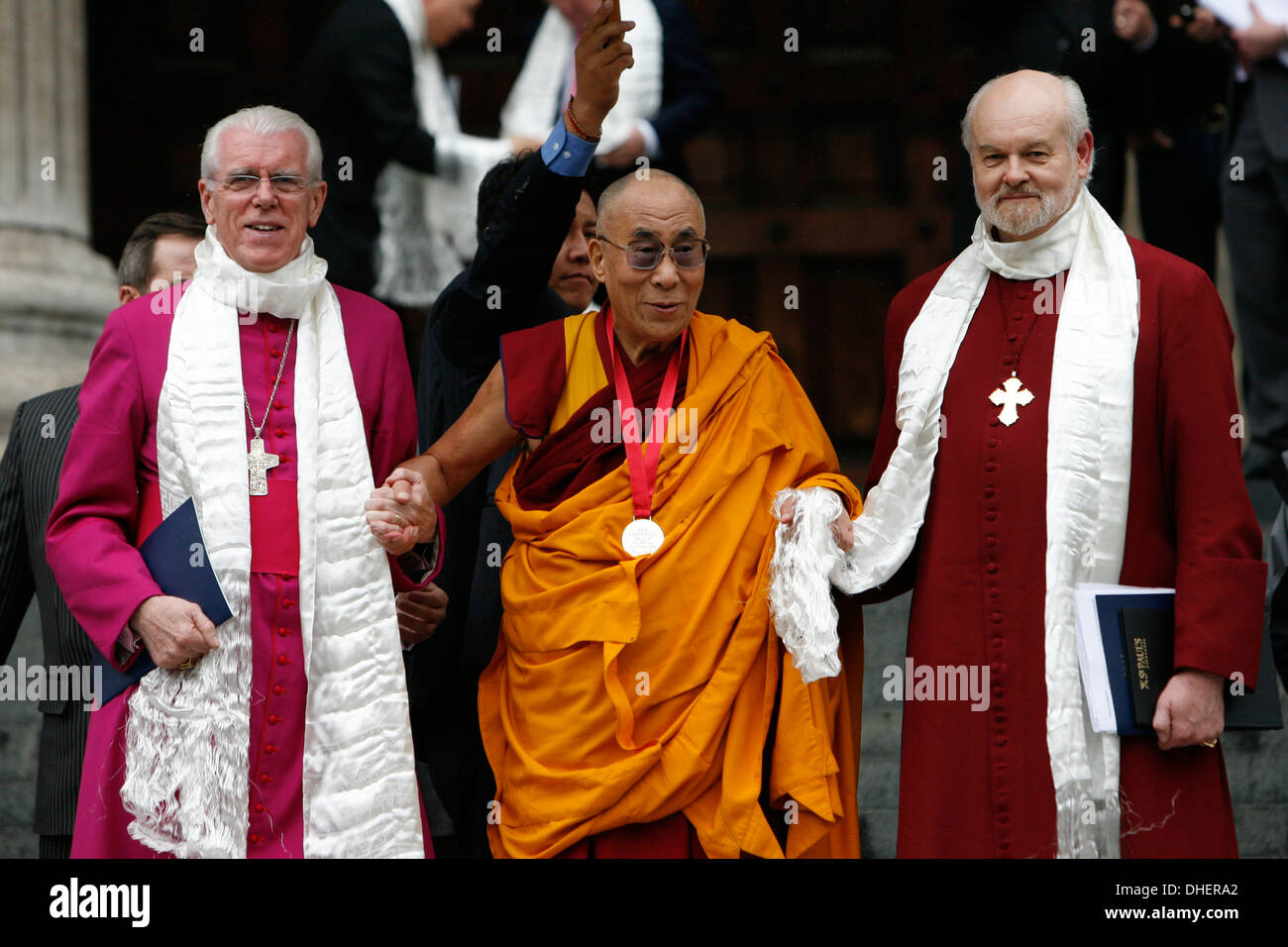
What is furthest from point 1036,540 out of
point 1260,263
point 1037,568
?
point 1260,263

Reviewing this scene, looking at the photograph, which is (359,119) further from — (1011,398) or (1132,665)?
(1132,665)

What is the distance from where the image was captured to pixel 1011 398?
374cm

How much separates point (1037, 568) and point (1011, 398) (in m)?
0.37

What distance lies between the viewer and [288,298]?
3754 millimetres

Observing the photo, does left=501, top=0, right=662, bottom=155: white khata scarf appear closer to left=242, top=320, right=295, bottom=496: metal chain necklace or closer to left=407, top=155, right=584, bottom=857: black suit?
left=407, top=155, right=584, bottom=857: black suit

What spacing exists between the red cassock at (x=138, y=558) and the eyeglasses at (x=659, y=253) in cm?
69

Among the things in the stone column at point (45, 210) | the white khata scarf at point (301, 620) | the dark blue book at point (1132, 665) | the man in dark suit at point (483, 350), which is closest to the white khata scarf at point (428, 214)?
the stone column at point (45, 210)

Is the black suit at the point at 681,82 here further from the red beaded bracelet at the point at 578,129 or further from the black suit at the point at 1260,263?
the red beaded bracelet at the point at 578,129

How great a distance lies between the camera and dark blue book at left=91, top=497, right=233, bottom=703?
139 inches

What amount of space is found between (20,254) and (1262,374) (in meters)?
4.45

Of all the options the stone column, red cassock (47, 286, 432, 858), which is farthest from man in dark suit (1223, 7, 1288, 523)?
the stone column

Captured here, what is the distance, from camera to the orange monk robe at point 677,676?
3717 millimetres

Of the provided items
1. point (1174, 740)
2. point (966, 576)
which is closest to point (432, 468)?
point (966, 576)

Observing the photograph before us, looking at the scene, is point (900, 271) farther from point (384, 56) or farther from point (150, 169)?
point (150, 169)
